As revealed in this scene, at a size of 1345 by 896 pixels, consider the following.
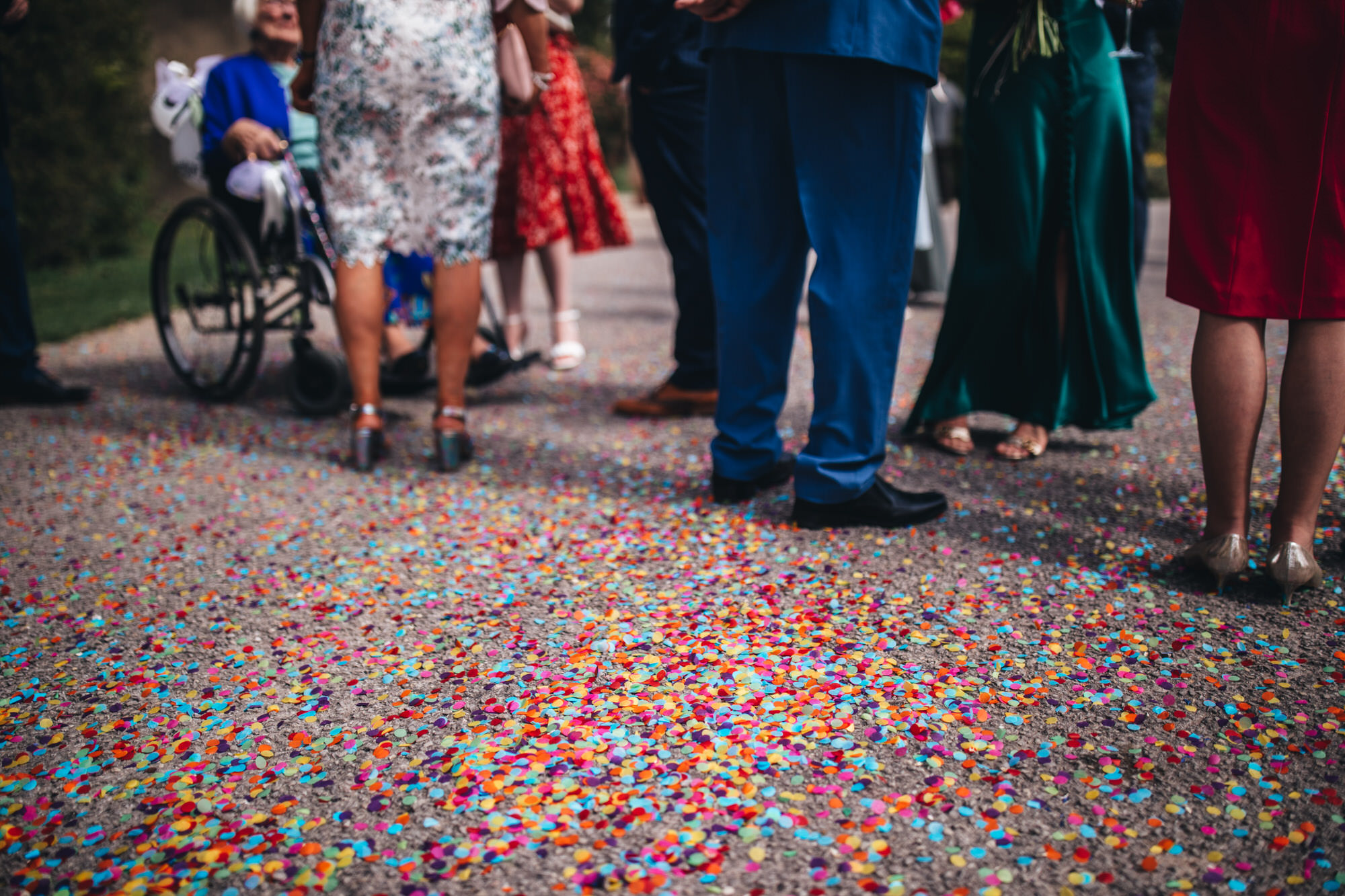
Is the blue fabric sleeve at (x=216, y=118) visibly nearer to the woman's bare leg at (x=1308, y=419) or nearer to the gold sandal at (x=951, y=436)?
the gold sandal at (x=951, y=436)

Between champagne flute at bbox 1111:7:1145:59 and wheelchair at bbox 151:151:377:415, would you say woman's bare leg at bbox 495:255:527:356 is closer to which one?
wheelchair at bbox 151:151:377:415

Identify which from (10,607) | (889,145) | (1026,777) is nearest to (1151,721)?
(1026,777)

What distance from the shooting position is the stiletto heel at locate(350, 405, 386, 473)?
307 centimetres

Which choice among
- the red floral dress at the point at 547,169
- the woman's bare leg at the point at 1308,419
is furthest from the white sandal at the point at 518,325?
the woman's bare leg at the point at 1308,419

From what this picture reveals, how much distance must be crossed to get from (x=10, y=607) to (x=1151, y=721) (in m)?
2.23

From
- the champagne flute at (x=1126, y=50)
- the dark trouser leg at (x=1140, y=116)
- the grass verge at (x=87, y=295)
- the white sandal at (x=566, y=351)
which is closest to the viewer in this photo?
the champagne flute at (x=1126, y=50)

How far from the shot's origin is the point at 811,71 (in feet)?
7.52

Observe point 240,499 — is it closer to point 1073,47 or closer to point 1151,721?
point 1151,721

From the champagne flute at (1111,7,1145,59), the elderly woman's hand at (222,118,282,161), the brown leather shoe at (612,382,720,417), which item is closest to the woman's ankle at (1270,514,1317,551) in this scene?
A: the champagne flute at (1111,7,1145,59)

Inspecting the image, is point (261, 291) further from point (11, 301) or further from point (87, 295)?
point (87, 295)

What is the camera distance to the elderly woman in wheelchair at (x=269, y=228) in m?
3.57

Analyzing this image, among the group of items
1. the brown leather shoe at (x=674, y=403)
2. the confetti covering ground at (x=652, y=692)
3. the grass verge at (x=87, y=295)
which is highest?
the grass verge at (x=87, y=295)

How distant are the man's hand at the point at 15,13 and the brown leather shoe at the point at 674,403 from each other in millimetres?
2518

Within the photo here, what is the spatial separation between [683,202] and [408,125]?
1063 mm
